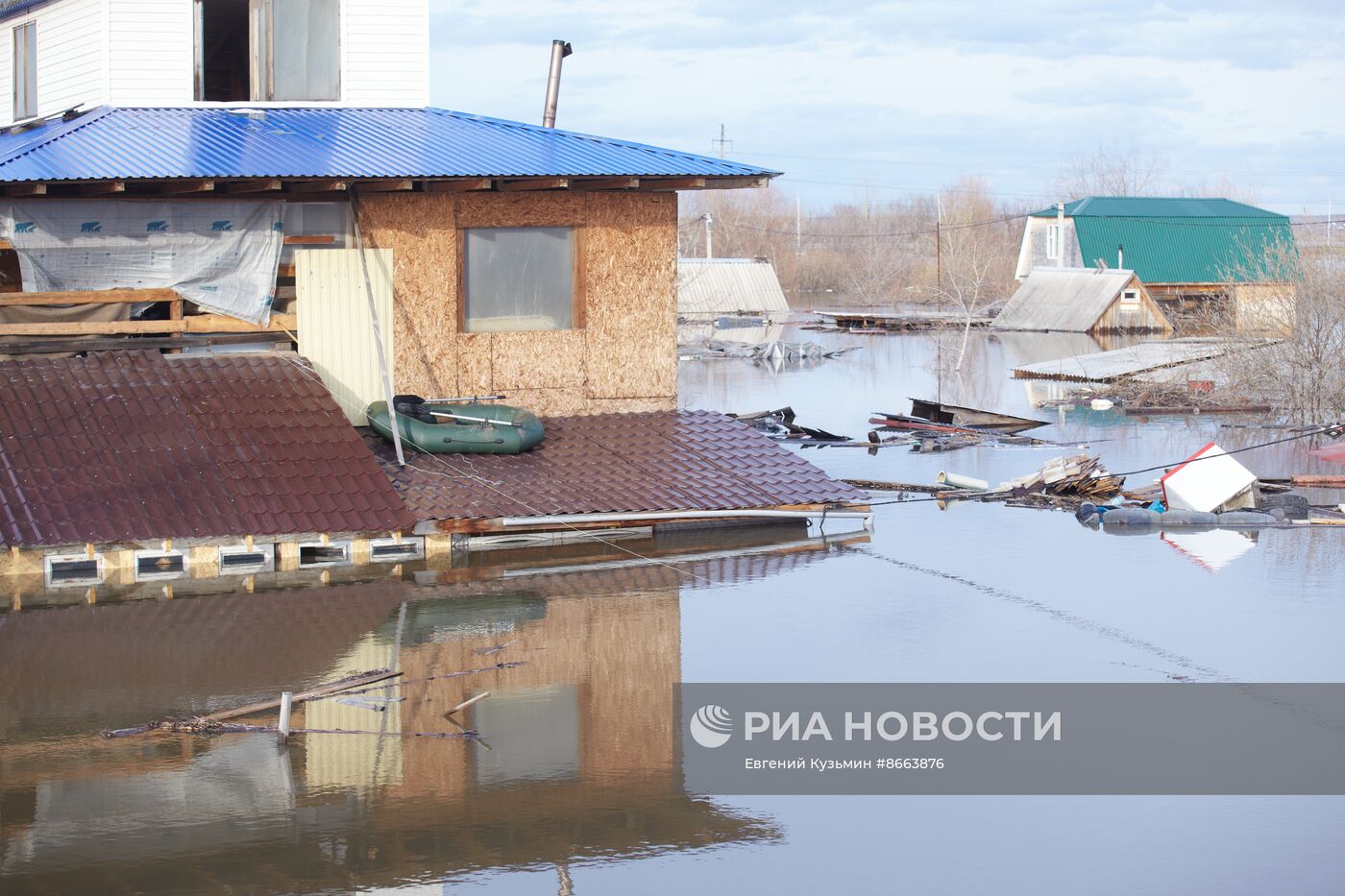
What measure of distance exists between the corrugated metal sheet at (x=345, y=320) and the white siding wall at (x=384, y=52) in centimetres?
343

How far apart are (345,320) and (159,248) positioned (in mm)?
2065

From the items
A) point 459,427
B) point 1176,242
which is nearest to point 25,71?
point 459,427

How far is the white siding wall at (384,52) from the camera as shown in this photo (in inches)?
759

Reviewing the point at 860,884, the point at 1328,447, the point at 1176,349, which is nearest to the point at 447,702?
the point at 860,884

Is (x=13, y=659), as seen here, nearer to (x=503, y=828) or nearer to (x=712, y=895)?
(x=503, y=828)

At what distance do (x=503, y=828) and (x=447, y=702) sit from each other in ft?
7.64

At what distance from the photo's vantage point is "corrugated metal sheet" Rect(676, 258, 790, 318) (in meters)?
66.8

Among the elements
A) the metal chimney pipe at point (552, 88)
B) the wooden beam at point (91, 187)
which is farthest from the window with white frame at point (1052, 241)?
the wooden beam at point (91, 187)

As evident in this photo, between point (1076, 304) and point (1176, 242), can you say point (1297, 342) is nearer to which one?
point (1076, 304)

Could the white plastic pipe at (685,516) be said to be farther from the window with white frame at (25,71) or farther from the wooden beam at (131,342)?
the window with white frame at (25,71)

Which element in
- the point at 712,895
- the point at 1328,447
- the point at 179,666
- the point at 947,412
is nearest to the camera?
the point at 712,895

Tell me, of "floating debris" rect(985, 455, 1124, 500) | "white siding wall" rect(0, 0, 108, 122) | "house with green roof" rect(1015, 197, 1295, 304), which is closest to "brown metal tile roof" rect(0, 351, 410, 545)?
"white siding wall" rect(0, 0, 108, 122)

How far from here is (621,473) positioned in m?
16.4

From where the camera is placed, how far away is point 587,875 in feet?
24.8
